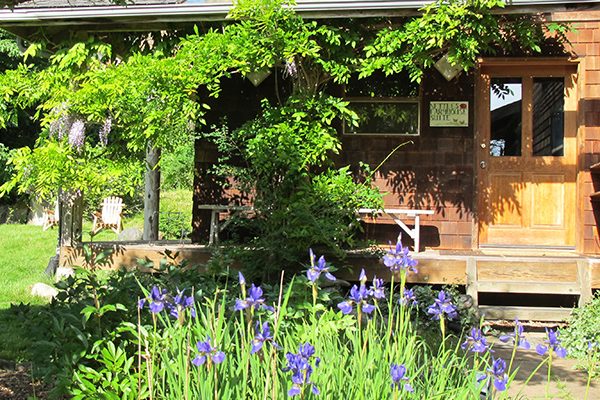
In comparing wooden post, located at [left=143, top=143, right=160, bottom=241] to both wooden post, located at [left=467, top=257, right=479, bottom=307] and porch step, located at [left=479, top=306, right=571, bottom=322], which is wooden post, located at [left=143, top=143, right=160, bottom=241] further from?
porch step, located at [left=479, top=306, right=571, bottom=322]

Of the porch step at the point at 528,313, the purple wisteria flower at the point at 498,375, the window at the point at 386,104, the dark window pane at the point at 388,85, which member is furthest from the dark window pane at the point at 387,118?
the purple wisteria flower at the point at 498,375

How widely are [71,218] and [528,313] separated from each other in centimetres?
516

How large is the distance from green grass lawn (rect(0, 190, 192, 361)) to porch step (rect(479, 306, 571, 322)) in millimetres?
4262

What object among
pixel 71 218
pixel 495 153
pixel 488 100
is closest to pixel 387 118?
pixel 488 100

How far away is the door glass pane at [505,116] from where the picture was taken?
26.2 ft

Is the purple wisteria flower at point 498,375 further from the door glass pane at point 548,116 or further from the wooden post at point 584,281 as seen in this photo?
the door glass pane at point 548,116

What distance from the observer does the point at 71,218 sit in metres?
7.71

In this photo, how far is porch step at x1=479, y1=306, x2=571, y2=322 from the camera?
648 centimetres

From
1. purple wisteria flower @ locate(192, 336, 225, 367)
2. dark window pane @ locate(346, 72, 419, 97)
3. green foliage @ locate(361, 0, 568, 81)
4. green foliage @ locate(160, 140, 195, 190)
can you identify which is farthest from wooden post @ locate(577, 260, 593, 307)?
green foliage @ locate(160, 140, 195, 190)

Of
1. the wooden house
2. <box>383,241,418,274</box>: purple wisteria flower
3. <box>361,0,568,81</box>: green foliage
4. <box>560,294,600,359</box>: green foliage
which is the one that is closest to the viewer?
<box>383,241,418,274</box>: purple wisteria flower

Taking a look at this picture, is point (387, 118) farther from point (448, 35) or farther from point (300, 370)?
point (300, 370)

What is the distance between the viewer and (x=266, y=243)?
5641 mm

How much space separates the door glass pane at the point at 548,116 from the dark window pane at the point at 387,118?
1447mm

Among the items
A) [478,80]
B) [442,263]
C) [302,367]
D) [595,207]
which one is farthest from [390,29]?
[302,367]
